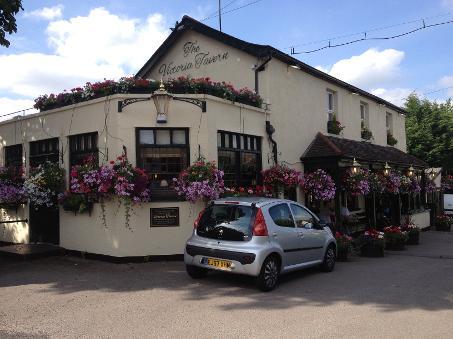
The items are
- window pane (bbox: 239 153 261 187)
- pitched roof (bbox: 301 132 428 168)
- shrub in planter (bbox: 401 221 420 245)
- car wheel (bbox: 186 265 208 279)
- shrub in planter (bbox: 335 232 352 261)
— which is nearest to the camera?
car wheel (bbox: 186 265 208 279)

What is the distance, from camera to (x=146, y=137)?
1075cm

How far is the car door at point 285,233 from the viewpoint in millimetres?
7965

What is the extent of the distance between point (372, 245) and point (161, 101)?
695 cm

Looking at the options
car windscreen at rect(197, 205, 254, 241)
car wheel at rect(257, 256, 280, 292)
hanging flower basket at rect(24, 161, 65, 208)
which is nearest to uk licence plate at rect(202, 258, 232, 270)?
car windscreen at rect(197, 205, 254, 241)

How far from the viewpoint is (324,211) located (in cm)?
1488

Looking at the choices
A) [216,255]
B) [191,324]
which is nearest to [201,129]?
[216,255]

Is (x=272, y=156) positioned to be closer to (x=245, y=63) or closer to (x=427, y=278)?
(x=245, y=63)

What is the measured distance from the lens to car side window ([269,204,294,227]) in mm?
8086

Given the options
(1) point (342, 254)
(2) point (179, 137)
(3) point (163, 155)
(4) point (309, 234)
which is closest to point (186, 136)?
(2) point (179, 137)

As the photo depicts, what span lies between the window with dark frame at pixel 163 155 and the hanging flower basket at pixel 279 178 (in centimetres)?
274

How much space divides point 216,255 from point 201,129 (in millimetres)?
4064

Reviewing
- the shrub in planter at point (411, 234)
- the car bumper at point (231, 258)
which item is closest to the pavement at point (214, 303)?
the car bumper at point (231, 258)

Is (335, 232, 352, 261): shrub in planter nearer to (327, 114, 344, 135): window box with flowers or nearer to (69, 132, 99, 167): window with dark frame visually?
(327, 114, 344, 135): window box with flowers

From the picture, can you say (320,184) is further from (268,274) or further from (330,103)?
(268,274)
